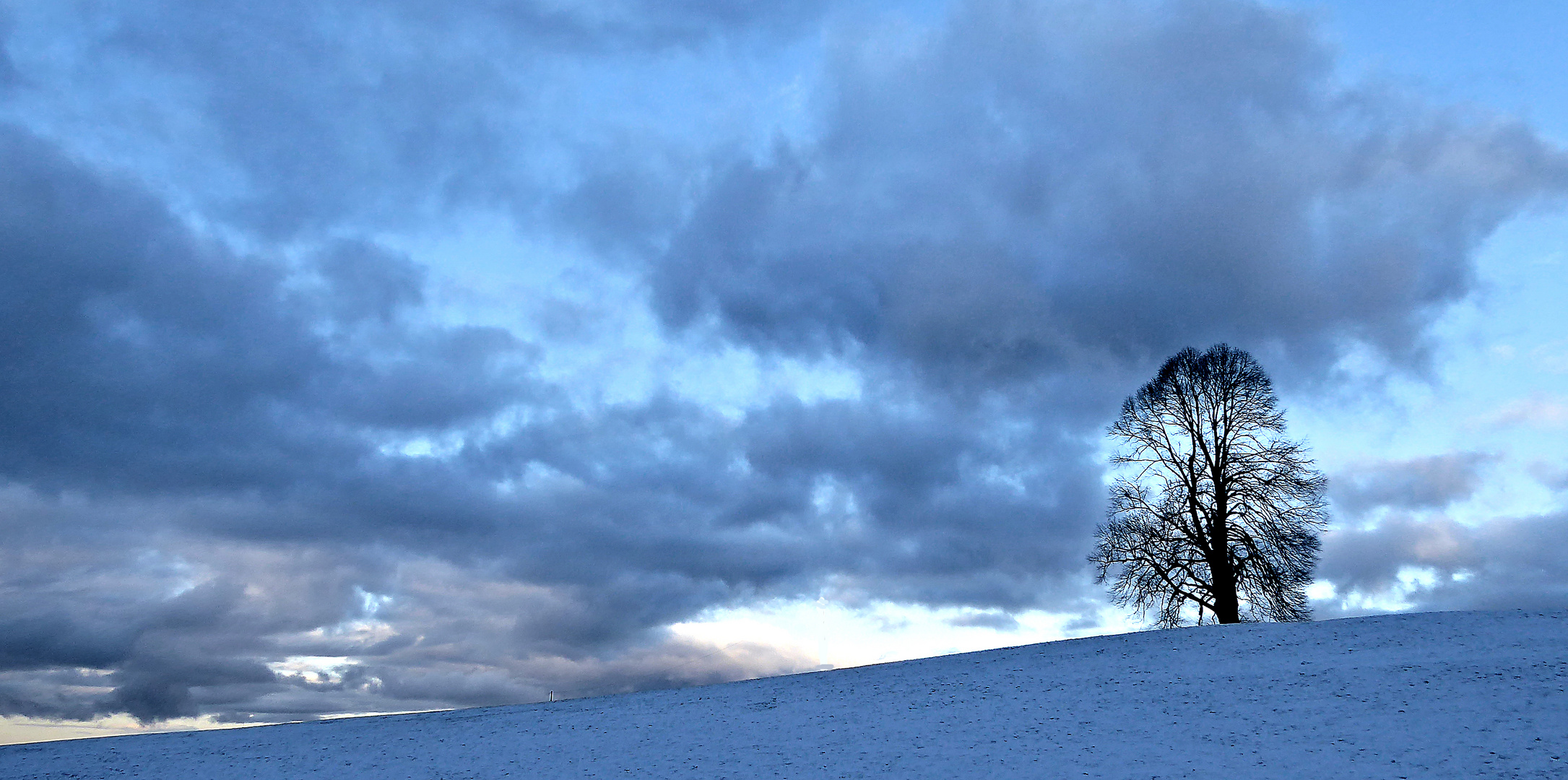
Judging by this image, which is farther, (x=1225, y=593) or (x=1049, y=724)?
(x=1225, y=593)

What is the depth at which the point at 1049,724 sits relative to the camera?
72.3ft

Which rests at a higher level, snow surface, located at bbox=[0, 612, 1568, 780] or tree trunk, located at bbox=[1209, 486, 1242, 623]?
tree trunk, located at bbox=[1209, 486, 1242, 623]

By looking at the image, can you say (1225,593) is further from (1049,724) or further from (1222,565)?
(1049,724)

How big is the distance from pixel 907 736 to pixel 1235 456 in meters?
18.6

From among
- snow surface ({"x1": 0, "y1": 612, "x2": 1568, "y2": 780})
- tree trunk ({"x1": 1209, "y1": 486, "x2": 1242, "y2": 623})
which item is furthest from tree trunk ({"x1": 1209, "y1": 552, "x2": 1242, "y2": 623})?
snow surface ({"x1": 0, "y1": 612, "x2": 1568, "y2": 780})

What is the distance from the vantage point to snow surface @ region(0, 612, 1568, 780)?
1889 cm

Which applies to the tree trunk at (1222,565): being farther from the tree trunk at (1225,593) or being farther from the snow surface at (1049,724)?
the snow surface at (1049,724)

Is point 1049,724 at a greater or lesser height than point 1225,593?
lesser

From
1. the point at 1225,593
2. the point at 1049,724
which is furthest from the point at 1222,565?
the point at 1049,724

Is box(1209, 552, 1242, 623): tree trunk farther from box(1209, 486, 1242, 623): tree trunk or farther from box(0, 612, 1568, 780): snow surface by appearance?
box(0, 612, 1568, 780): snow surface

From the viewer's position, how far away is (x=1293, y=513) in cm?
3347

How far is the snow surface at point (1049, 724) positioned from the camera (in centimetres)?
1889

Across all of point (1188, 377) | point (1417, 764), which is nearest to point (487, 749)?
point (1417, 764)

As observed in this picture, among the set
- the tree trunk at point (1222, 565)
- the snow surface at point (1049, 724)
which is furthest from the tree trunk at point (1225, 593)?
the snow surface at point (1049, 724)
